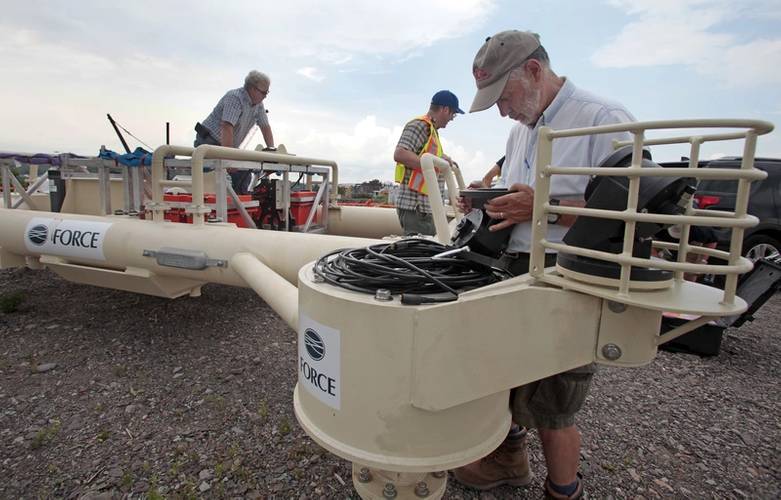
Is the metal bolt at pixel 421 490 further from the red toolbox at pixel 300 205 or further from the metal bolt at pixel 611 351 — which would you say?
the red toolbox at pixel 300 205

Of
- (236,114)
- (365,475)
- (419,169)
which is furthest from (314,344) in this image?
(236,114)

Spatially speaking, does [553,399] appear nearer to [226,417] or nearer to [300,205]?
[226,417]

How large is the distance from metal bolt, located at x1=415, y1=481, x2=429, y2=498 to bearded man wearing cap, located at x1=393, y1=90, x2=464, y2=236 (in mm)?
2169

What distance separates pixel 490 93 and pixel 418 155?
75.9 inches

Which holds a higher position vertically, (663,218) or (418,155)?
(418,155)

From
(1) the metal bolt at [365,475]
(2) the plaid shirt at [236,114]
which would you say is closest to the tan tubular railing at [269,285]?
(1) the metal bolt at [365,475]

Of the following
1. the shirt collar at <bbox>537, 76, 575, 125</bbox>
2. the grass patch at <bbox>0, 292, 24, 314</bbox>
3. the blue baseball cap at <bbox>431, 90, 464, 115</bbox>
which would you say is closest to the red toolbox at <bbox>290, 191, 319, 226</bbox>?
the blue baseball cap at <bbox>431, 90, 464, 115</bbox>

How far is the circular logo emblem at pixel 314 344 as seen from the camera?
125 cm

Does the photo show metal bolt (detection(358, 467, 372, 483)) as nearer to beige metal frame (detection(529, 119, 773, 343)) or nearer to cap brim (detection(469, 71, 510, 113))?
beige metal frame (detection(529, 119, 773, 343))

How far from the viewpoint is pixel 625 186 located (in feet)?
3.56

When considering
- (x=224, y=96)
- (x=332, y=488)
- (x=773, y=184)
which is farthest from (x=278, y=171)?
(x=773, y=184)

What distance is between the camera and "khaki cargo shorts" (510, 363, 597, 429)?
154 cm

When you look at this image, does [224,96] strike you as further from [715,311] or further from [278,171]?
[715,311]

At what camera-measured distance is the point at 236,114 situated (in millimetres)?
4445
